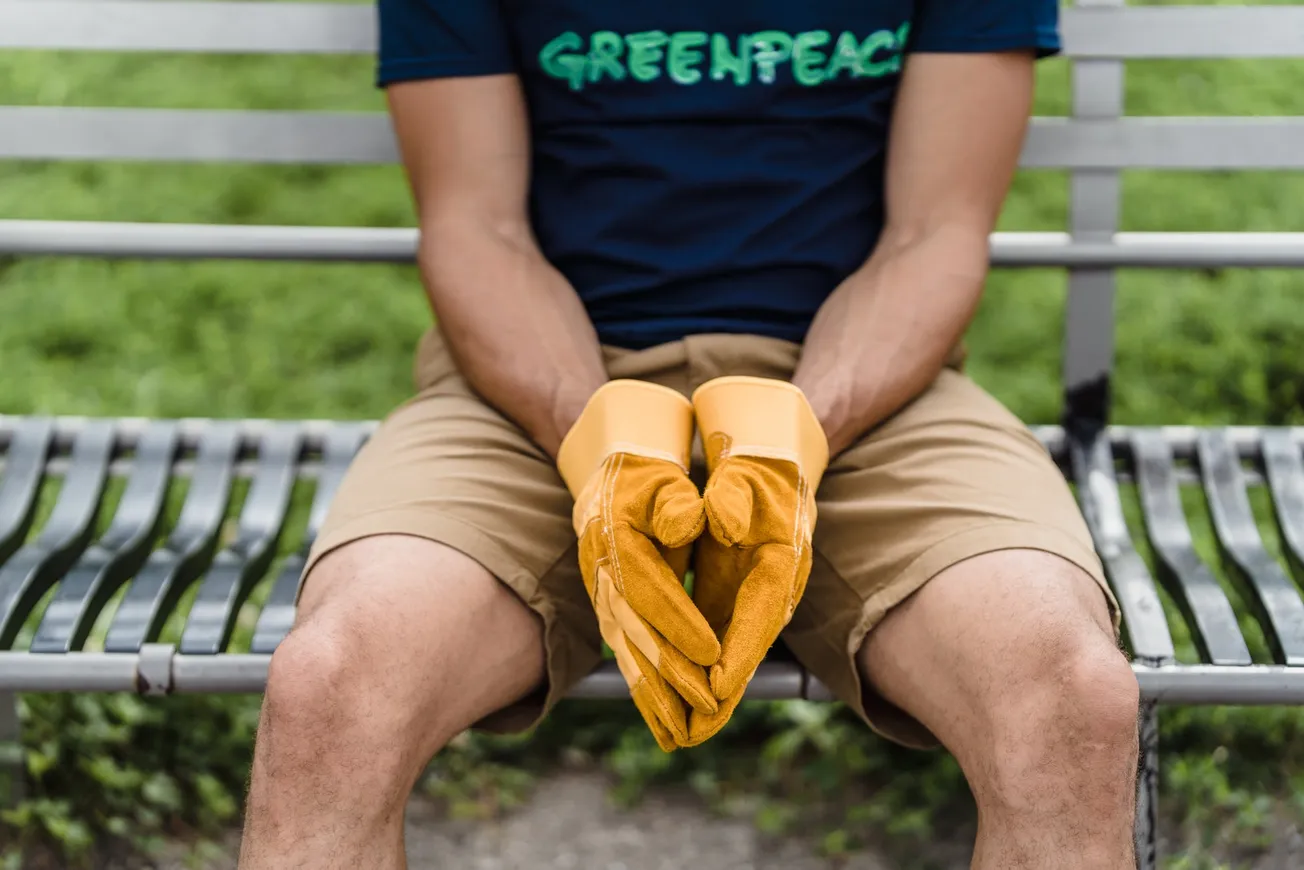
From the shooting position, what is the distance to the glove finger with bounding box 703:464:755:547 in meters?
1.52

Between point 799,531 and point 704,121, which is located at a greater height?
point 704,121

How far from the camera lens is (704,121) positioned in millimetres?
2012

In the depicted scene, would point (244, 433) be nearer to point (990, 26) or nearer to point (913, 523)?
point (913, 523)

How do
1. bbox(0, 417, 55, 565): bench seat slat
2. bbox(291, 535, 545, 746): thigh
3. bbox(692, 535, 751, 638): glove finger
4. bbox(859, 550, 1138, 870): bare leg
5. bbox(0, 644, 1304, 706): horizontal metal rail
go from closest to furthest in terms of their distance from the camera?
bbox(859, 550, 1138, 870): bare leg
bbox(291, 535, 545, 746): thigh
bbox(692, 535, 751, 638): glove finger
bbox(0, 644, 1304, 706): horizontal metal rail
bbox(0, 417, 55, 565): bench seat slat

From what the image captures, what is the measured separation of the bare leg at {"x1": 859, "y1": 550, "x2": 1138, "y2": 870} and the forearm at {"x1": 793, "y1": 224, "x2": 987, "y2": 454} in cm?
31

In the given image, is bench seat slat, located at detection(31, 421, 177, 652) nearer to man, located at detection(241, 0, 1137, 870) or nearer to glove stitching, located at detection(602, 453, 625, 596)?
man, located at detection(241, 0, 1137, 870)

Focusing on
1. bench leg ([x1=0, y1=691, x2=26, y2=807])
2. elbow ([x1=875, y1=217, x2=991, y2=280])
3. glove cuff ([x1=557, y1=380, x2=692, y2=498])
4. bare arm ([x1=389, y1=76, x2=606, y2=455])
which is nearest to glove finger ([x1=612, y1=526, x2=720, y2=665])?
glove cuff ([x1=557, y1=380, x2=692, y2=498])

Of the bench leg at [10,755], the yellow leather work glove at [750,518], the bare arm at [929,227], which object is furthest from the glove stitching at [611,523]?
the bench leg at [10,755]

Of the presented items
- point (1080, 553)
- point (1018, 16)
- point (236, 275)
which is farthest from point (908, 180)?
point (236, 275)

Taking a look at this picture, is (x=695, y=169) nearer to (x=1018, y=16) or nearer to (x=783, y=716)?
(x=1018, y=16)

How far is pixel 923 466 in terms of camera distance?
183 cm

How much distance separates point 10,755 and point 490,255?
3.80 feet

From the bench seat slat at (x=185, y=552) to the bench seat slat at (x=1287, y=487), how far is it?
1.48 m

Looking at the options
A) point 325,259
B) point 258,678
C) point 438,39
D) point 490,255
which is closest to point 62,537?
point 258,678
